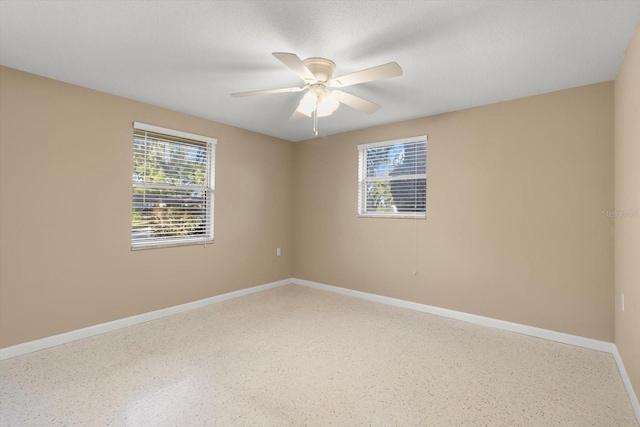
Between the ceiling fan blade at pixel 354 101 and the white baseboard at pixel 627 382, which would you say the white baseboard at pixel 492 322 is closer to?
the white baseboard at pixel 627 382

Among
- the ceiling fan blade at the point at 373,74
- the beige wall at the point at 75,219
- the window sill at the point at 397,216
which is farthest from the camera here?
the window sill at the point at 397,216

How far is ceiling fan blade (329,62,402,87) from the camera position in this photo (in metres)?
1.91

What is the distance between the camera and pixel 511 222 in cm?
317

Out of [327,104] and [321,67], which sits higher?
[321,67]

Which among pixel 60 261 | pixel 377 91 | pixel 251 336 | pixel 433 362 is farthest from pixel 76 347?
pixel 377 91

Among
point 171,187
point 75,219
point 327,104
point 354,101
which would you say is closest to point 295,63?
point 327,104

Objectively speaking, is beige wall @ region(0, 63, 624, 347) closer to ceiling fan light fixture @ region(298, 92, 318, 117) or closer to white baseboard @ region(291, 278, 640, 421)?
white baseboard @ region(291, 278, 640, 421)

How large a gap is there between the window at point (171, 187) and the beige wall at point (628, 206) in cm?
392

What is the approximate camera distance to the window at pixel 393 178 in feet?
12.6

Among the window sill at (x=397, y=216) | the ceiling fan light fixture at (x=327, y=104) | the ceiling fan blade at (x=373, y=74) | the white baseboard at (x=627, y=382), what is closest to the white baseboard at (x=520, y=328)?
the white baseboard at (x=627, y=382)

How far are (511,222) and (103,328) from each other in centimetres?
415

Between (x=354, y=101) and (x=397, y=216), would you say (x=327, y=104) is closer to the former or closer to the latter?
(x=354, y=101)

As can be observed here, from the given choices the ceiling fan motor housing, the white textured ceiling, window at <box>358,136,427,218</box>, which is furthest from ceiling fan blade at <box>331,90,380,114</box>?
window at <box>358,136,427,218</box>

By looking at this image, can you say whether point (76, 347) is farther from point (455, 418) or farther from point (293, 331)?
point (455, 418)
